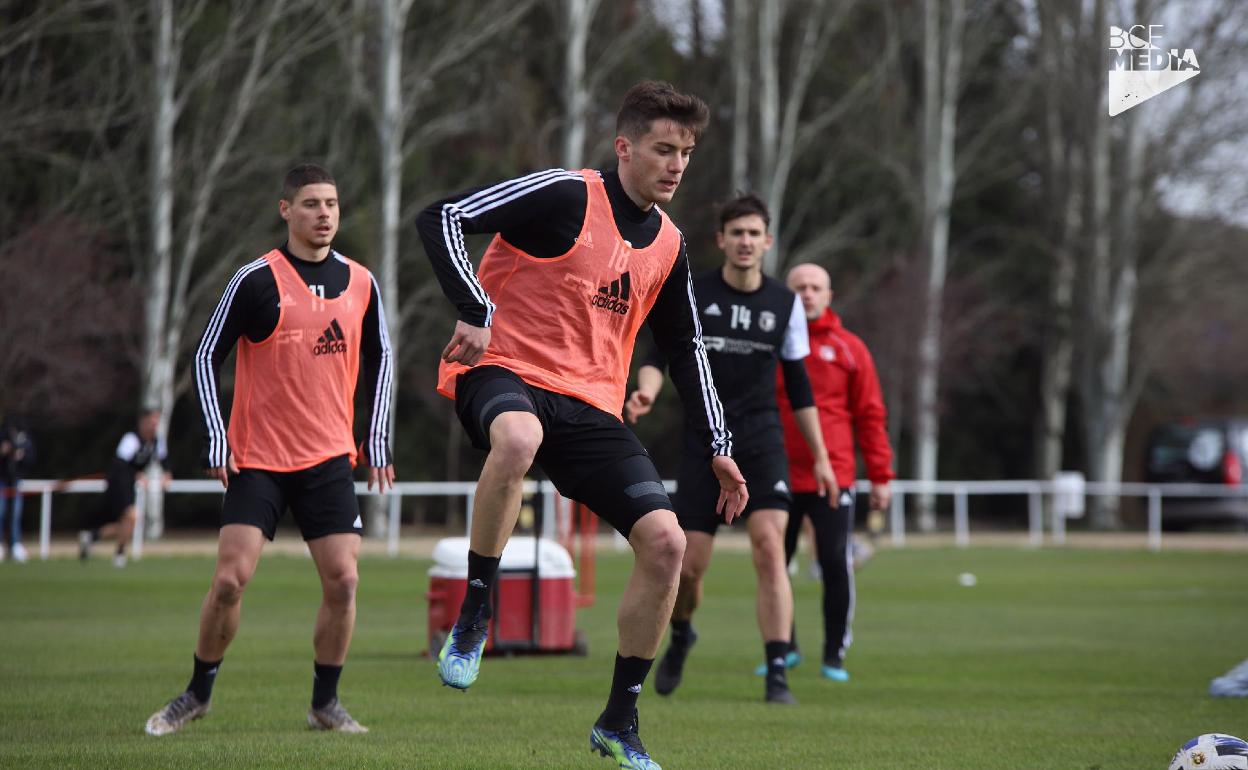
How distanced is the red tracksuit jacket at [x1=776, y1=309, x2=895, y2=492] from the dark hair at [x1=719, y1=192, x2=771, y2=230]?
4.48 feet

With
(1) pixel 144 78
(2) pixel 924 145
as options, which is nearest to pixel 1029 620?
(1) pixel 144 78

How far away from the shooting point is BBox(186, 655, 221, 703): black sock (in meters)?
7.62

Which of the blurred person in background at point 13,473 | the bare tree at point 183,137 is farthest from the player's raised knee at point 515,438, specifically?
the bare tree at point 183,137

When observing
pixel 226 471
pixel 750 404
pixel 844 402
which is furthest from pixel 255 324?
pixel 844 402

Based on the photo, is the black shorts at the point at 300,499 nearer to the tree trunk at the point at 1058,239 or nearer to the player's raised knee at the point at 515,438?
the player's raised knee at the point at 515,438

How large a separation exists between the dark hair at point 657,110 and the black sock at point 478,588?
5.38ft

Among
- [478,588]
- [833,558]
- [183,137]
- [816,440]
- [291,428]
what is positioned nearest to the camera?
[478,588]

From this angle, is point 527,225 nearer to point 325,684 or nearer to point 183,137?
point 325,684

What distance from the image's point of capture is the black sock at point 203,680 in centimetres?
762

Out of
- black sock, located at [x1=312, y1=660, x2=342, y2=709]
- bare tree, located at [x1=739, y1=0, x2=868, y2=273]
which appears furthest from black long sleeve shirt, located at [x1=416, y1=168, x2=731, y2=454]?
bare tree, located at [x1=739, y1=0, x2=868, y2=273]

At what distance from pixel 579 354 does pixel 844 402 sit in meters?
4.69

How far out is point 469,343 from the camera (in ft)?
18.3

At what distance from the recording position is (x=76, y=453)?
33.3 metres

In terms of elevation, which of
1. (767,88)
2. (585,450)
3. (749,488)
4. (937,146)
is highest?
(767,88)
